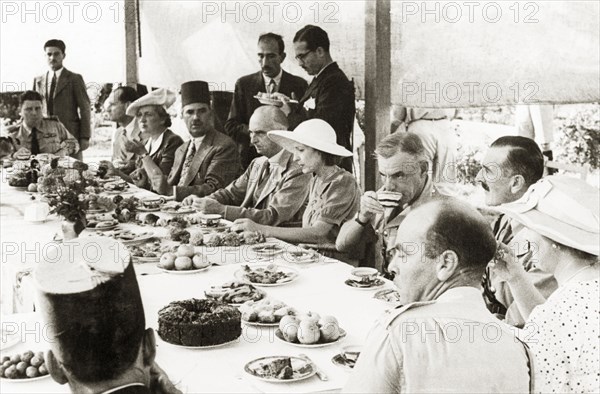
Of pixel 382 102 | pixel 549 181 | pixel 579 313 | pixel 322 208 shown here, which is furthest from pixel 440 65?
→ pixel 579 313

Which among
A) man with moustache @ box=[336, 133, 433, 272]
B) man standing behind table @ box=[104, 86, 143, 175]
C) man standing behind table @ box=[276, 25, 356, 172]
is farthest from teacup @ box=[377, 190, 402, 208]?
man standing behind table @ box=[104, 86, 143, 175]

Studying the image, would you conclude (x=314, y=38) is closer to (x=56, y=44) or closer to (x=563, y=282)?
(x=563, y=282)

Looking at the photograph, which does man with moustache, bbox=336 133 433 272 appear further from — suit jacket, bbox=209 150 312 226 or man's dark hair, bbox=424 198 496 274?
man's dark hair, bbox=424 198 496 274

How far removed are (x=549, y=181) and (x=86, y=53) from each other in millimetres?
8914

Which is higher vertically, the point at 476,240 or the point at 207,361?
the point at 476,240

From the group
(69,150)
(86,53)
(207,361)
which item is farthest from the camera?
(86,53)

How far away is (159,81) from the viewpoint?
953cm

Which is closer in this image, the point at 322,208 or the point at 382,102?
the point at 322,208

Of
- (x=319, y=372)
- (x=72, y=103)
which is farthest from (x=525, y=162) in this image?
(x=72, y=103)

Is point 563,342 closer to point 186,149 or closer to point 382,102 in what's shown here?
point 382,102

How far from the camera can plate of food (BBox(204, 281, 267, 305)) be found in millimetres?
2814

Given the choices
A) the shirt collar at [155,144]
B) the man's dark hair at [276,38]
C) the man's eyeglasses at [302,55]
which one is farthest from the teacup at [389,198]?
the shirt collar at [155,144]

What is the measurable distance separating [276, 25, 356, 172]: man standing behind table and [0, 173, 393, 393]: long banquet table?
1.76m

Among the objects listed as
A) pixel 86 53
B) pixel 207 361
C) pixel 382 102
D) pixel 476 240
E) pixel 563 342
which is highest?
pixel 86 53
